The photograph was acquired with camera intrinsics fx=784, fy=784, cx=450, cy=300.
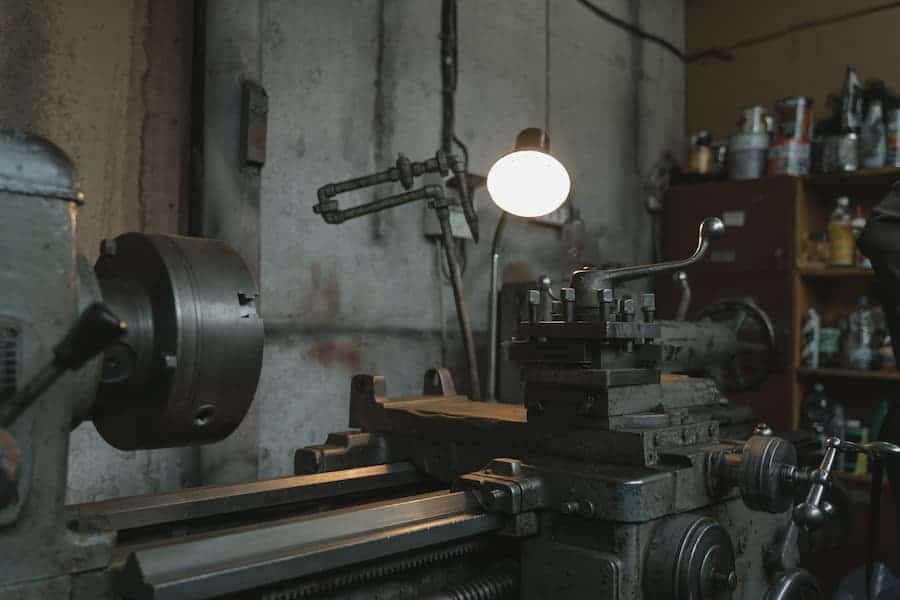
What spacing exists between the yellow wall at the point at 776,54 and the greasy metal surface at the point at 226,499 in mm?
3119

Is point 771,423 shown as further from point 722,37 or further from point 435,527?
point 435,527

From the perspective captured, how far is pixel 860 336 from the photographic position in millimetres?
3158

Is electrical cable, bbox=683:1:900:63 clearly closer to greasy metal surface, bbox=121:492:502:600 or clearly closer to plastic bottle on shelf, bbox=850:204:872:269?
plastic bottle on shelf, bbox=850:204:872:269

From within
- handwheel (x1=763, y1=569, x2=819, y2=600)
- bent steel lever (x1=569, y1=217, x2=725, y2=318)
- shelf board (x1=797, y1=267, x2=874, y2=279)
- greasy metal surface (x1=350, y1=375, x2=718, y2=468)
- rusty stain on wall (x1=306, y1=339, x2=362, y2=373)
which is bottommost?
handwheel (x1=763, y1=569, x2=819, y2=600)

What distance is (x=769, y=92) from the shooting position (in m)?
3.76

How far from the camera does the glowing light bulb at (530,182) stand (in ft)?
6.25

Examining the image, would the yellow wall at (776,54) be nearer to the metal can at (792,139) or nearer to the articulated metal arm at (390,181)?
the metal can at (792,139)

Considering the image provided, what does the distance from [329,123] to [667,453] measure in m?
1.60

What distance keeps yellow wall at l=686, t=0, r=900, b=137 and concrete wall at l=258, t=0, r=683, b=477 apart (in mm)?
779

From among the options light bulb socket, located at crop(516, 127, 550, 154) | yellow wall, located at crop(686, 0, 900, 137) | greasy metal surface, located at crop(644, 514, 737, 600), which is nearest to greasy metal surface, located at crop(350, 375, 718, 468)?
greasy metal surface, located at crop(644, 514, 737, 600)

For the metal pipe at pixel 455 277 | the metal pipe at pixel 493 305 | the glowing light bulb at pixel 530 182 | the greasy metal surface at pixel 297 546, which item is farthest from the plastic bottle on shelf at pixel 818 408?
the greasy metal surface at pixel 297 546

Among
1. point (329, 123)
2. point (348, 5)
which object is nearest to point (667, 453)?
point (329, 123)

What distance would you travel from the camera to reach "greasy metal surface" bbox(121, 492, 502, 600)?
31.6 inches

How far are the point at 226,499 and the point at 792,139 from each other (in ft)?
9.63
